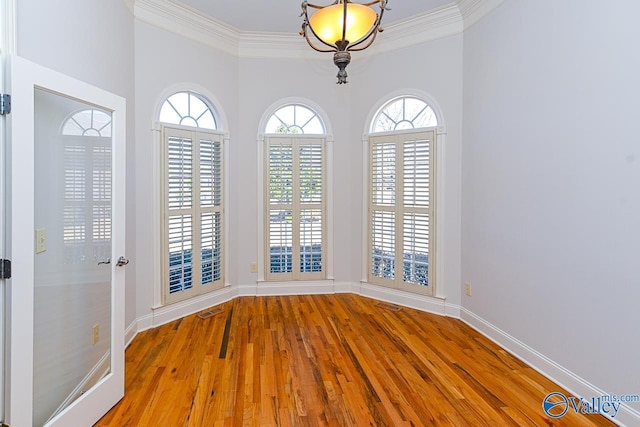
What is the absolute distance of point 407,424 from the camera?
6.79ft

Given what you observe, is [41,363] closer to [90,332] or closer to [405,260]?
[90,332]

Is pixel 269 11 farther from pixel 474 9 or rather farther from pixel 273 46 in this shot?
pixel 474 9

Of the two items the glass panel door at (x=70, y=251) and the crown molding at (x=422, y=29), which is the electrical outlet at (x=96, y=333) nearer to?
the glass panel door at (x=70, y=251)

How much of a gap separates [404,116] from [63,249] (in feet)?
11.7

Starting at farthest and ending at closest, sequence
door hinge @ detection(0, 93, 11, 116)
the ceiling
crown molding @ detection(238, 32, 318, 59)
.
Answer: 1. crown molding @ detection(238, 32, 318, 59)
2. the ceiling
3. door hinge @ detection(0, 93, 11, 116)

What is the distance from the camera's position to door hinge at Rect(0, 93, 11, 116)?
5.18ft

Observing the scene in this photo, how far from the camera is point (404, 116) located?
4.17 metres

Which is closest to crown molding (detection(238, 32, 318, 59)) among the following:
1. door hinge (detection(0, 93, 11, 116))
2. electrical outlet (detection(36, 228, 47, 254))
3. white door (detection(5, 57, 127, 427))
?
white door (detection(5, 57, 127, 427))

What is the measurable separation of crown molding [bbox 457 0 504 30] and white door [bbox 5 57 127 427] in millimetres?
3294

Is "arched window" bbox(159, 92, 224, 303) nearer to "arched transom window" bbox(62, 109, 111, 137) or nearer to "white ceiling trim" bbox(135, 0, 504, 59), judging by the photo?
"white ceiling trim" bbox(135, 0, 504, 59)

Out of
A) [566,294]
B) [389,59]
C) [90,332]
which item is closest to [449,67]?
[389,59]

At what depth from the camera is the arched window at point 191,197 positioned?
3660 mm

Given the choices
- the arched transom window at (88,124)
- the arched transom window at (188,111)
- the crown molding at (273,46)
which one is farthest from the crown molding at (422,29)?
the arched transom window at (88,124)

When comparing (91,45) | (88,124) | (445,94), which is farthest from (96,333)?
(445,94)
